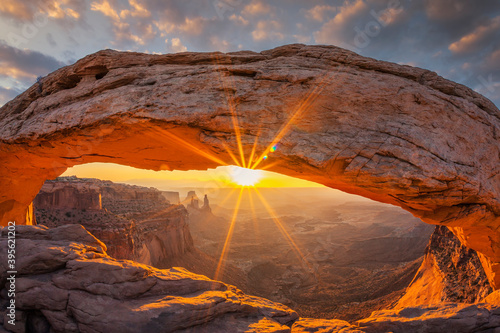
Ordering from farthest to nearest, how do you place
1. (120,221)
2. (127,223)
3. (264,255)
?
(264,255), (120,221), (127,223)

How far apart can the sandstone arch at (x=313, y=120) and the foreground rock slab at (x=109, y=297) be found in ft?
13.8

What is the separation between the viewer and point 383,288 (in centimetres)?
2100

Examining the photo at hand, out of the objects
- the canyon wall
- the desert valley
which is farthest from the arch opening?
the desert valley

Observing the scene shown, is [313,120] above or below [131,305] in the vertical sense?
above

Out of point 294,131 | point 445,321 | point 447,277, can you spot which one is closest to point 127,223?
point 294,131

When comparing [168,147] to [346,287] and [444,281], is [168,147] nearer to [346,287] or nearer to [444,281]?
[444,281]

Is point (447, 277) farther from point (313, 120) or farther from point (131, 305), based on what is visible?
point (131, 305)

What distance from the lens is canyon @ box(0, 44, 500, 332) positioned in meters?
5.99

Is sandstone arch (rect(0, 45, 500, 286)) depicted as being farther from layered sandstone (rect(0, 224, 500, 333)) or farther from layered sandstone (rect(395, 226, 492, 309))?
layered sandstone (rect(0, 224, 500, 333))

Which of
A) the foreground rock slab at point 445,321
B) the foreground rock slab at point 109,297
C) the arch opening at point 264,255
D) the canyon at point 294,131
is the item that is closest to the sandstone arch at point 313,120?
the canyon at point 294,131

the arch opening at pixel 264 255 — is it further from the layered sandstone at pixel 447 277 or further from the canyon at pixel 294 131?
the canyon at pixel 294 131

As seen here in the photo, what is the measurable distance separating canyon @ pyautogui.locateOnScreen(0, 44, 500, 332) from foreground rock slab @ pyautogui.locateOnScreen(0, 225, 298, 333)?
54 mm

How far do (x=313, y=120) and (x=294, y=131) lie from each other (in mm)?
772

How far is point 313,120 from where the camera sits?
7098 millimetres
